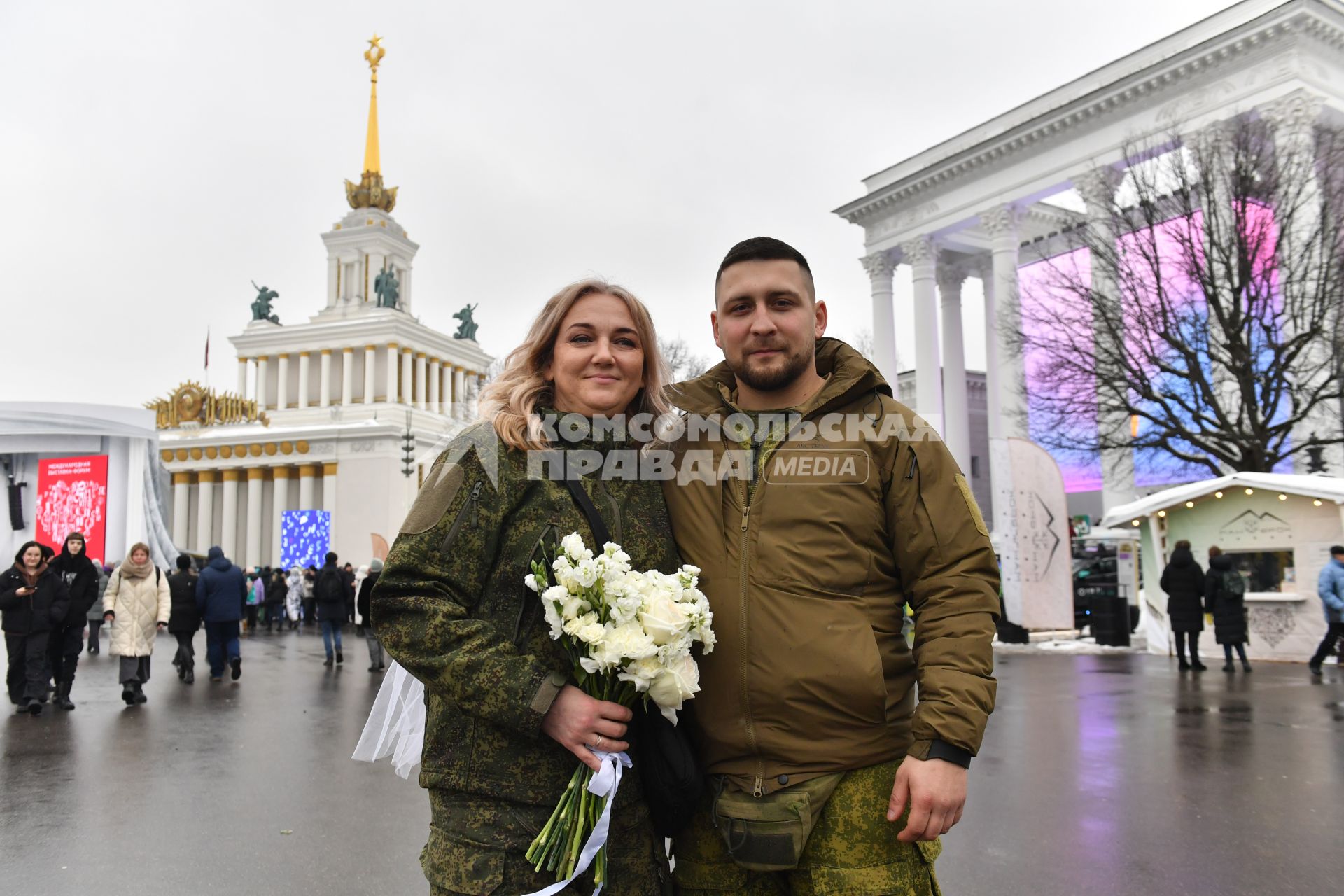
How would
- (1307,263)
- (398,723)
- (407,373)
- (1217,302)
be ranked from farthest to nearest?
1. (407,373)
2. (1307,263)
3. (1217,302)
4. (398,723)

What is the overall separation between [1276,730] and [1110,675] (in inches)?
200

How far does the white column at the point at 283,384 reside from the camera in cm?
6794

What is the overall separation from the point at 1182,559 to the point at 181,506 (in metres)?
62.2

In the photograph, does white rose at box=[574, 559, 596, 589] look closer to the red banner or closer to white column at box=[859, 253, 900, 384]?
the red banner

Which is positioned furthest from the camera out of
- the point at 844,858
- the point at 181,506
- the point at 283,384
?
the point at 283,384

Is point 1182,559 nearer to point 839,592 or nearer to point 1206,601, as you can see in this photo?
point 1206,601

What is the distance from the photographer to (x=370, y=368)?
213 feet

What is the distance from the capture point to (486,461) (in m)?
2.41

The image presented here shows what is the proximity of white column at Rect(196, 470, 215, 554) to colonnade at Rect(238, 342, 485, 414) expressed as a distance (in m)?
7.67

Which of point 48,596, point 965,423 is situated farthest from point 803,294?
point 965,423

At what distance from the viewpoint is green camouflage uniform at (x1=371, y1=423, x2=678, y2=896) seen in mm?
2170

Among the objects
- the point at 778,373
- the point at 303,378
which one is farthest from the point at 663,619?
the point at 303,378

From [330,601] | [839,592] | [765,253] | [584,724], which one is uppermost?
[765,253]

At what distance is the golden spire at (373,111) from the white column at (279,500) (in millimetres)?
27590
